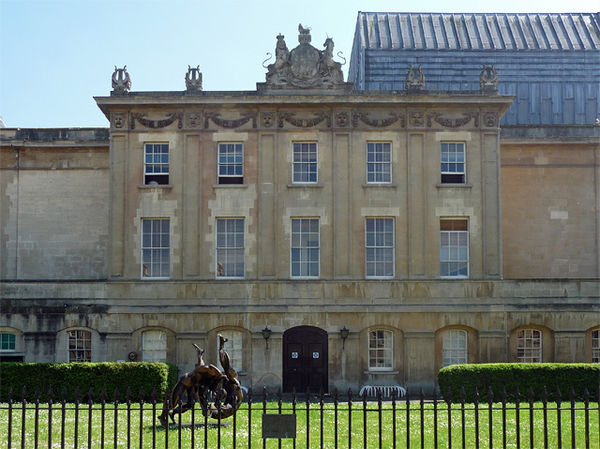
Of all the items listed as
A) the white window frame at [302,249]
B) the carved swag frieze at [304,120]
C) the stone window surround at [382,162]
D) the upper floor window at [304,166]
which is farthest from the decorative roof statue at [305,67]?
the white window frame at [302,249]

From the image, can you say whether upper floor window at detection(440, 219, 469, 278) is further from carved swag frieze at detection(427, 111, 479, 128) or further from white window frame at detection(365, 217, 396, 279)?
carved swag frieze at detection(427, 111, 479, 128)

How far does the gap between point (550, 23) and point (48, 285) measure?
34778mm

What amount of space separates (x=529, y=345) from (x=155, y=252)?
14.4 meters

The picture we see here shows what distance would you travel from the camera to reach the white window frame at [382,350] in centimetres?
2922

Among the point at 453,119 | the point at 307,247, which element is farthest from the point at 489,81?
the point at 307,247

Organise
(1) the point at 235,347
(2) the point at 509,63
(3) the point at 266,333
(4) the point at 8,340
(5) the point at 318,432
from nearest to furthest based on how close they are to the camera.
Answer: (5) the point at 318,432, (3) the point at 266,333, (4) the point at 8,340, (1) the point at 235,347, (2) the point at 509,63

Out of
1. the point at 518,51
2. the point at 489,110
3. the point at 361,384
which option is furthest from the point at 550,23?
the point at 361,384

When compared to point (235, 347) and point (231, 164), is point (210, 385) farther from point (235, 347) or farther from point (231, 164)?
point (231, 164)

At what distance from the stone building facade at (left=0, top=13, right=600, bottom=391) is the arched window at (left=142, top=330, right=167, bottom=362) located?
0.08 metres

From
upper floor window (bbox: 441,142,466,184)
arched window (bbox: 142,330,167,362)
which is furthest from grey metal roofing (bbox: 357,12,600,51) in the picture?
arched window (bbox: 142,330,167,362)

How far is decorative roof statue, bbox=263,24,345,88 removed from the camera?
30.4 m

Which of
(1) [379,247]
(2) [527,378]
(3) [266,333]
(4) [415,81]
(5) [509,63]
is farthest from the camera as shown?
(5) [509,63]

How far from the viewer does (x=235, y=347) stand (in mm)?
29328

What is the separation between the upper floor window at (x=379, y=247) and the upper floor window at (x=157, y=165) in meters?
8.00
